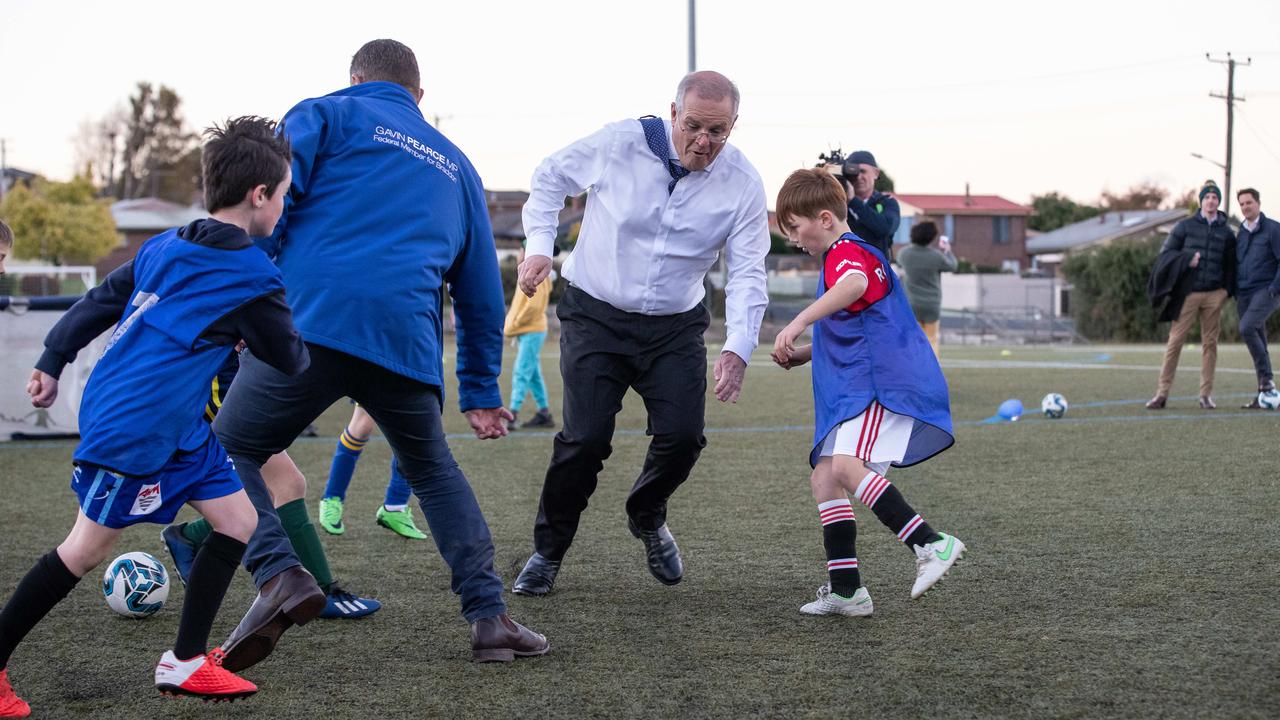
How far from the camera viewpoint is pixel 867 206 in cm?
892

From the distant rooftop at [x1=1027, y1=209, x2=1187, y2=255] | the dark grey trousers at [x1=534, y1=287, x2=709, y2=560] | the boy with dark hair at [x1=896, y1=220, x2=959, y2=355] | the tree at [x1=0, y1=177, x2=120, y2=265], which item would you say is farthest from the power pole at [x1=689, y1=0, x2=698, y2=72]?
the distant rooftop at [x1=1027, y1=209, x2=1187, y2=255]

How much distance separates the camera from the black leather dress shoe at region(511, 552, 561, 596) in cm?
477

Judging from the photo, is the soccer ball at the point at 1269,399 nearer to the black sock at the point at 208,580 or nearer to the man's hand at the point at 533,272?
the man's hand at the point at 533,272

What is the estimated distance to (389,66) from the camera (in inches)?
162

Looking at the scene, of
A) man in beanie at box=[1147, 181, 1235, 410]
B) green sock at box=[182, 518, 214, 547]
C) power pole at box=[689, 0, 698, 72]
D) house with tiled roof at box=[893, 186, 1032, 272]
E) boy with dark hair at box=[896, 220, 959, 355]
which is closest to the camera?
green sock at box=[182, 518, 214, 547]

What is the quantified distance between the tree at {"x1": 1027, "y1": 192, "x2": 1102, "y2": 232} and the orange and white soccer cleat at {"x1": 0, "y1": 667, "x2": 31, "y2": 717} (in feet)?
312

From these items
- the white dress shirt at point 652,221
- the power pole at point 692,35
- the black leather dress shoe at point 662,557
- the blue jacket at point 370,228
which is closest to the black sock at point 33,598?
the blue jacket at point 370,228

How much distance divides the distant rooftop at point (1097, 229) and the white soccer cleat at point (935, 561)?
71.7 m

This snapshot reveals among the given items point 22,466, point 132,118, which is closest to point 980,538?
point 22,466

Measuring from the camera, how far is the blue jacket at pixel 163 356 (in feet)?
10.5

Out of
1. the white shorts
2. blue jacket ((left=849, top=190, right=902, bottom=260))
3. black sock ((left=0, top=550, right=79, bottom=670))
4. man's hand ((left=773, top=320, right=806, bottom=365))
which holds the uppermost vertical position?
blue jacket ((left=849, top=190, right=902, bottom=260))

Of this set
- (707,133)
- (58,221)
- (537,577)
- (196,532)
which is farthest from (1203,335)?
(58,221)

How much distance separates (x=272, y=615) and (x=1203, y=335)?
10.6m

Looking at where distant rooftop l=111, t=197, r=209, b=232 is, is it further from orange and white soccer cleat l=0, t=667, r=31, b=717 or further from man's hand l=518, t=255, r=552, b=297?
orange and white soccer cleat l=0, t=667, r=31, b=717
